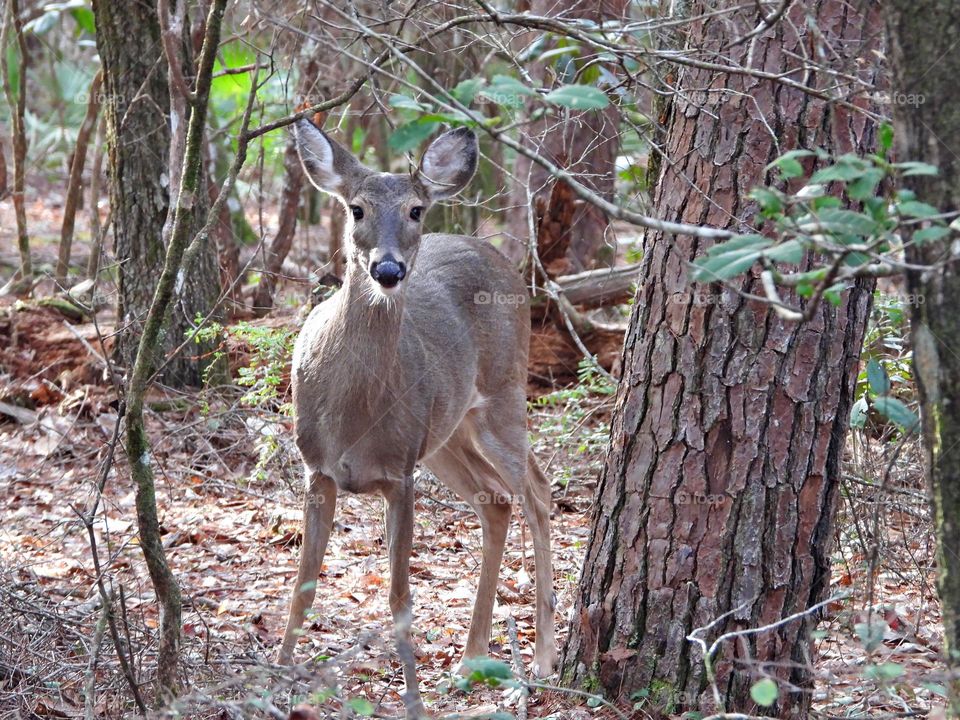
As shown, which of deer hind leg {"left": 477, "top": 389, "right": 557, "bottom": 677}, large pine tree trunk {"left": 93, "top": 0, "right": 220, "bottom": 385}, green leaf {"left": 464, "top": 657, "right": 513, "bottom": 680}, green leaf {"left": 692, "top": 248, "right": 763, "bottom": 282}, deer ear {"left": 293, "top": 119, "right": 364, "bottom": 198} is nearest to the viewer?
green leaf {"left": 692, "top": 248, "right": 763, "bottom": 282}

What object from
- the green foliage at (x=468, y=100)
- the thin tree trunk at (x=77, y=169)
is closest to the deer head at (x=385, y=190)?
the green foliage at (x=468, y=100)

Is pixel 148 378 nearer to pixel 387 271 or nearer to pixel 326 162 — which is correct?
pixel 387 271

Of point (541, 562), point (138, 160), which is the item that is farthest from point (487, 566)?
point (138, 160)

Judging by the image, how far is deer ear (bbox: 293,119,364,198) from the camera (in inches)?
204

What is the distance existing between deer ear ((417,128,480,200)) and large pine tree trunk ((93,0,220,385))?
123 inches

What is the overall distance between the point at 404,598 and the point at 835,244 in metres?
3.05

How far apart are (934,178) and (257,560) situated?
4.62 meters

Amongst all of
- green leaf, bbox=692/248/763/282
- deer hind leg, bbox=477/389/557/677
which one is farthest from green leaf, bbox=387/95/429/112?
deer hind leg, bbox=477/389/557/677

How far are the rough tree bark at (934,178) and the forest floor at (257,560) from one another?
0.57m

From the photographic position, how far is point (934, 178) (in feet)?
9.15

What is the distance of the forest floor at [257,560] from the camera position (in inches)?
166

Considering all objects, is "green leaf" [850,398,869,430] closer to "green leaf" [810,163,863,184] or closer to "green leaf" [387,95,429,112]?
"green leaf" [810,163,863,184]

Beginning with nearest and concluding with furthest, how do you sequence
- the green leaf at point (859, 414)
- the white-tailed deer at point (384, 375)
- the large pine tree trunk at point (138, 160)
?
the green leaf at point (859, 414) → the white-tailed deer at point (384, 375) → the large pine tree trunk at point (138, 160)

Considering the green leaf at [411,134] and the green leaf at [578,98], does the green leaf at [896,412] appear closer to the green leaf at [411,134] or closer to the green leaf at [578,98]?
the green leaf at [578,98]
